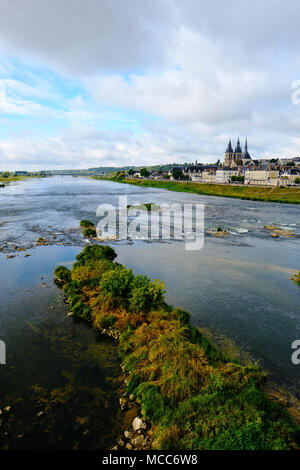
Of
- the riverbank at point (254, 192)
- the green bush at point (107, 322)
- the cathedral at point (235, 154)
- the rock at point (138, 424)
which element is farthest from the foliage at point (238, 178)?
the rock at point (138, 424)

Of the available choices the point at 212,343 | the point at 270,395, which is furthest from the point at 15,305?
the point at 270,395

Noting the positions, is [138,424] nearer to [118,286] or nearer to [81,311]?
[81,311]

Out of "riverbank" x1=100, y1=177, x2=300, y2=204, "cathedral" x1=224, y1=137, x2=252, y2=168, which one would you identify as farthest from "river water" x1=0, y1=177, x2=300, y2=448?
"cathedral" x1=224, y1=137, x2=252, y2=168

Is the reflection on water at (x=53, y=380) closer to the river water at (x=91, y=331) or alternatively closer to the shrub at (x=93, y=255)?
the river water at (x=91, y=331)

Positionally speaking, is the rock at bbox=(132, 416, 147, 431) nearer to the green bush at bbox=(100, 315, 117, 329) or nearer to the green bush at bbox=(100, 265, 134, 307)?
the green bush at bbox=(100, 315, 117, 329)

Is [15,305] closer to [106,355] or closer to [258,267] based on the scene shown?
[106,355]

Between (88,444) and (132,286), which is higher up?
(132,286)
